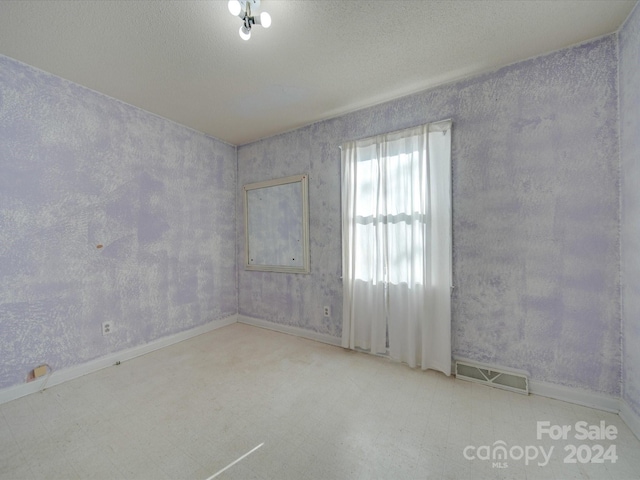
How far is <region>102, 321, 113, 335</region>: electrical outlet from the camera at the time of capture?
2.47m

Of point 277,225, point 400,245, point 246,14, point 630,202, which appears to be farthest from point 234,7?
point 630,202

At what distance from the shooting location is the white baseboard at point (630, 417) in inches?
60.7

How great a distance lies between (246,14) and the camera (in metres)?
1.53

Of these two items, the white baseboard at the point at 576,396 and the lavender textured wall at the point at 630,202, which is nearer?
the lavender textured wall at the point at 630,202

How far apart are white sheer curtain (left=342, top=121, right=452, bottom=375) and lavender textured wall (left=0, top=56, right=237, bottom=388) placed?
198 cm

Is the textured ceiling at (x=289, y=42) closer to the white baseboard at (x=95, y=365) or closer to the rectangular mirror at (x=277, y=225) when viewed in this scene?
the rectangular mirror at (x=277, y=225)

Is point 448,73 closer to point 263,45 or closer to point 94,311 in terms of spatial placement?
point 263,45

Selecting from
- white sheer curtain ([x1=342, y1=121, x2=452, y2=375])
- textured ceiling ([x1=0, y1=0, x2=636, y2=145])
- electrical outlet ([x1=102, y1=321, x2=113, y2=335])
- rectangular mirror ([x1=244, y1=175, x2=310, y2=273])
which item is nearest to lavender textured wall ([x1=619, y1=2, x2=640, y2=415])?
textured ceiling ([x1=0, y1=0, x2=636, y2=145])

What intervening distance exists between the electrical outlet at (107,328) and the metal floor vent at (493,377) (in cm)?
325

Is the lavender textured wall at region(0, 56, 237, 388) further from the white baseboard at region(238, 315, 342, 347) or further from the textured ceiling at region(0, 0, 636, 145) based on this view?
the white baseboard at region(238, 315, 342, 347)

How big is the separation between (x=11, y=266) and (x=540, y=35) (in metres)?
4.19

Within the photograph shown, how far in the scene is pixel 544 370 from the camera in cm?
195

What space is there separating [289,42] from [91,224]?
7.72 ft

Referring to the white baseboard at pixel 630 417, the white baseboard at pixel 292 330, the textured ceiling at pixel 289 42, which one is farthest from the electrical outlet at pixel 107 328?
the white baseboard at pixel 630 417
